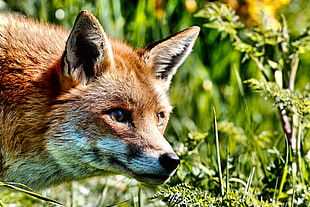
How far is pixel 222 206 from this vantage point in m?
2.91

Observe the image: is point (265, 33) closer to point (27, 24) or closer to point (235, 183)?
point (235, 183)

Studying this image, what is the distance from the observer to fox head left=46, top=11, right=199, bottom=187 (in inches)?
124

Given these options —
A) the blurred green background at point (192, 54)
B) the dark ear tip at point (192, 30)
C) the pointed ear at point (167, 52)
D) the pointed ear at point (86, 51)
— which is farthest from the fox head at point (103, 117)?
the blurred green background at point (192, 54)

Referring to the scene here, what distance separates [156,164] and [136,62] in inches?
32.6

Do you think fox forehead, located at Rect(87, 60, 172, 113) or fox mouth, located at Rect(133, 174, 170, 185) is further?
fox forehead, located at Rect(87, 60, 172, 113)

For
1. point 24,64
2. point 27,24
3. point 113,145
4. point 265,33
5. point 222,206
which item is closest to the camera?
point 222,206

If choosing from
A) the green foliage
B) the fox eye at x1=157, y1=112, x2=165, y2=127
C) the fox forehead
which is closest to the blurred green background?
the fox eye at x1=157, y1=112, x2=165, y2=127

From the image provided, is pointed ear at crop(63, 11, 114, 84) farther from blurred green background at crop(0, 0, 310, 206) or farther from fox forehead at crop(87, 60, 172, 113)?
blurred green background at crop(0, 0, 310, 206)

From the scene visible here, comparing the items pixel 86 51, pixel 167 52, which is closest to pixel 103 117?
pixel 86 51

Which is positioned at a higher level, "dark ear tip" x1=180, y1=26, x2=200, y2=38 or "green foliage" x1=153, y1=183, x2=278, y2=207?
"dark ear tip" x1=180, y1=26, x2=200, y2=38

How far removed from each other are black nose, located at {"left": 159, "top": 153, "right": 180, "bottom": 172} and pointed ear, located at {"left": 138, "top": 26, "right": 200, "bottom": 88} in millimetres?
850

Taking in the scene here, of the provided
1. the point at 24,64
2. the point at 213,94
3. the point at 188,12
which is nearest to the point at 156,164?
the point at 24,64

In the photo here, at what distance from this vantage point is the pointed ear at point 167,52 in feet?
12.1

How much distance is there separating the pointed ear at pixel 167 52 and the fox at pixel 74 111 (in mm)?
246
